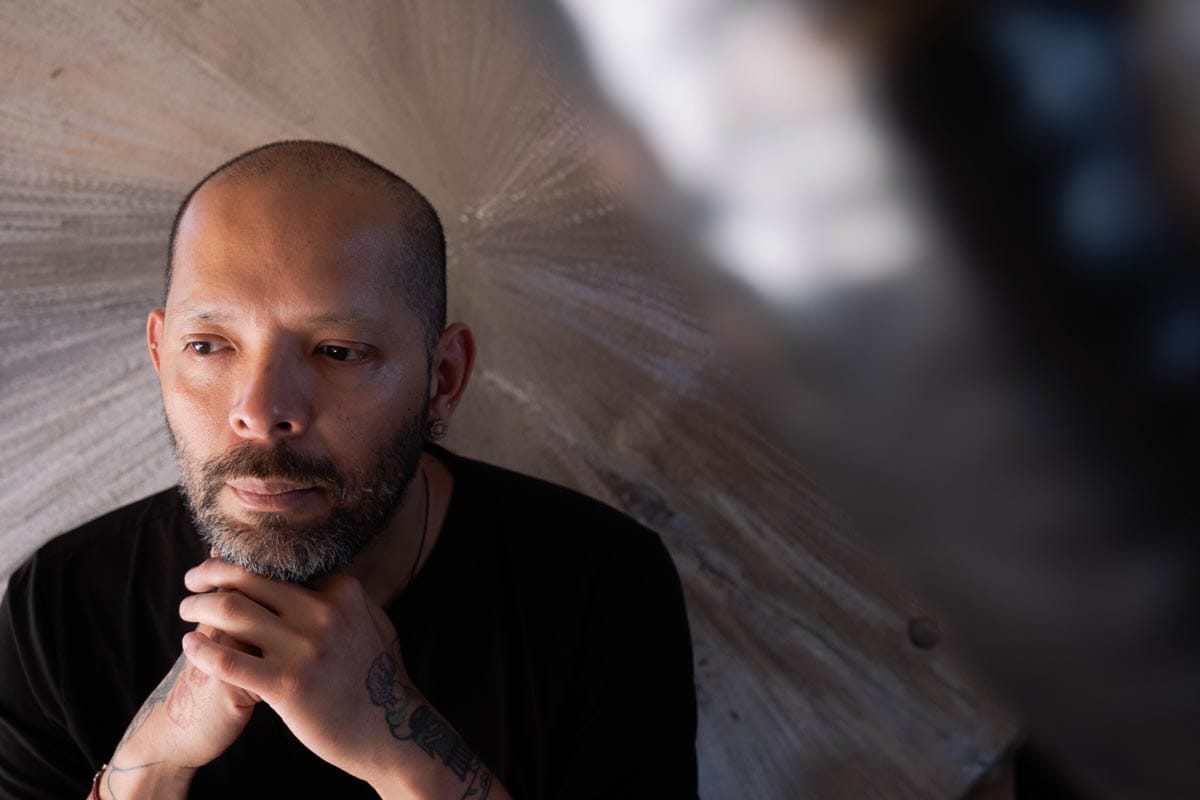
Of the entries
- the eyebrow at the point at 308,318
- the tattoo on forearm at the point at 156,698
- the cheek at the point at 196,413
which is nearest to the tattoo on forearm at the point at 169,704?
the tattoo on forearm at the point at 156,698

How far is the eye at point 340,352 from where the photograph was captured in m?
1.00

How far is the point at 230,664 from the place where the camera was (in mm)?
897

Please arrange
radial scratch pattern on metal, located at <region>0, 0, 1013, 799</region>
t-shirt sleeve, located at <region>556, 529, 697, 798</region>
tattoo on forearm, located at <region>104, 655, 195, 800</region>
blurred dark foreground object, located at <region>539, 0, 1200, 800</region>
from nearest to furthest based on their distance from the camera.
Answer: blurred dark foreground object, located at <region>539, 0, 1200, 800</region> < tattoo on forearm, located at <region>104, 655, 195, 800</region> < t-shirt sleeve, located at <region>556, 529, 697, 798</region> < radial scratch pattern on metal, located at <region>0, 0, 1013, 799</region>

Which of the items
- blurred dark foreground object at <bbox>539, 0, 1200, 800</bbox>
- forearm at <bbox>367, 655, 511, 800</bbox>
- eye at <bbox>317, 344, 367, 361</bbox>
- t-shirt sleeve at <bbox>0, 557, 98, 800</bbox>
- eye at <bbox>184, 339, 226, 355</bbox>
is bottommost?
t-shirt sleeve at <bbox>0, 557, 98, 800</bbox>

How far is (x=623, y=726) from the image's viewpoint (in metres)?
1.15

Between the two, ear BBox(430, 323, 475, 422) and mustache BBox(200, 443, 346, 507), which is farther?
ear BBox(430, 323, 475, 422)

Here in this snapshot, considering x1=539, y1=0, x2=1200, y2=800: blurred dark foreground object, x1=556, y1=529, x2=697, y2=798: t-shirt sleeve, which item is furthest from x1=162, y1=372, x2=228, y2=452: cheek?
x1=539, y1=0, x2=1200, y2=800: blurred dark foreground object

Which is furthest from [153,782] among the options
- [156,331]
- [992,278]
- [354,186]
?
[992,278]

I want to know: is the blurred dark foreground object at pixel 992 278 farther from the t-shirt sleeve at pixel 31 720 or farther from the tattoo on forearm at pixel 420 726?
the t-shirt sleeve at pixel 31 720

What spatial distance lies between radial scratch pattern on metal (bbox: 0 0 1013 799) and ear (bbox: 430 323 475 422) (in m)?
0.23

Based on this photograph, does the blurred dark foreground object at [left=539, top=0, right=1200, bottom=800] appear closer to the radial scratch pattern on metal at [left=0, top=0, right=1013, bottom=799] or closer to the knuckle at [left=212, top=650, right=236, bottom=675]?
the knuckle at [left=212, top=650, right=236, bottom=675]

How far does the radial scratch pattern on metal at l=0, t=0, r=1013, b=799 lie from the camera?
4.17 feet

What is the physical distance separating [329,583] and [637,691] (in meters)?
0.37

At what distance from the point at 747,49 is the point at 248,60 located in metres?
1.17
